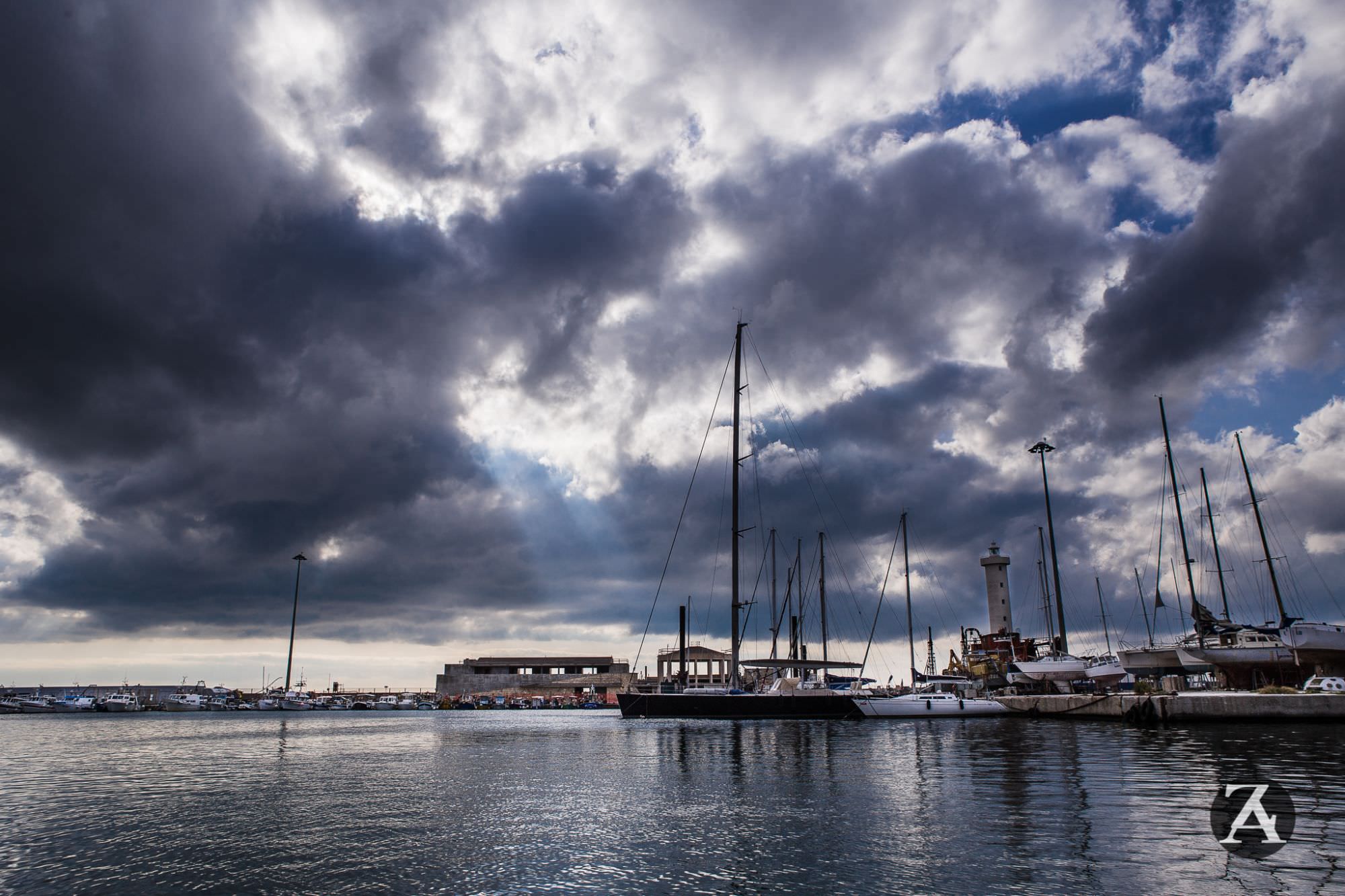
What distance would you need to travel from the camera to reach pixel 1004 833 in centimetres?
1535

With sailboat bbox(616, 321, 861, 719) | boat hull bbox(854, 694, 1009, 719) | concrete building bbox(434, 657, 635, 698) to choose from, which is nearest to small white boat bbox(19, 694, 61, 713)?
concrete building bbox(434, 657, 635, 698)

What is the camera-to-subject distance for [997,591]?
11106cm

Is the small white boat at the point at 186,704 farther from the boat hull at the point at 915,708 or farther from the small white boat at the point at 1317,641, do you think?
the small white boat at the point at 1317,641

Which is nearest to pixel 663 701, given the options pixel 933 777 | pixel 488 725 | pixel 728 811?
pixel 488 725

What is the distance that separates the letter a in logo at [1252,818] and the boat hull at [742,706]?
4149cm

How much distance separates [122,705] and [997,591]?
5718 inches

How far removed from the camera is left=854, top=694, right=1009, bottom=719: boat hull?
6638 centimetres

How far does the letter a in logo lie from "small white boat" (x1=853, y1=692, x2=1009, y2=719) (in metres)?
46.7

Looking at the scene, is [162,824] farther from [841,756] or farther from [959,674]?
[959,674]

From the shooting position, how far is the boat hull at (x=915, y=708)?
218 ft

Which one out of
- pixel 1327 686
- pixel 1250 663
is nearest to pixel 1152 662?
pixel 1250 663

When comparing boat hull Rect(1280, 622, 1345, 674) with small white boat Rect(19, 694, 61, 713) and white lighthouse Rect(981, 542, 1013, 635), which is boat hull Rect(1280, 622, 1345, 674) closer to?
white lighthouse Rect(981, 542, 1013, 635)

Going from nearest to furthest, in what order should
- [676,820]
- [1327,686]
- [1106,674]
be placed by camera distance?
[676,820], [1327,686], [1106,674]

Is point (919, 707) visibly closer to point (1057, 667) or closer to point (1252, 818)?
point (1057, 667)
